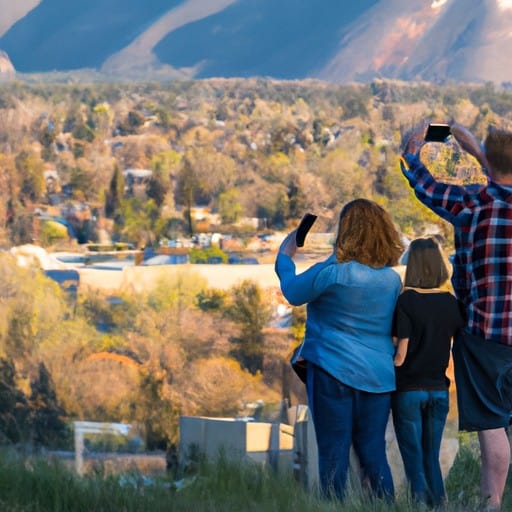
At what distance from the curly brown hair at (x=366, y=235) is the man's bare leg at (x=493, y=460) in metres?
0.41

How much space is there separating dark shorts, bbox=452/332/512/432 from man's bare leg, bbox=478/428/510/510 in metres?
0.02

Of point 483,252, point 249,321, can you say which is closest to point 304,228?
point 483,252

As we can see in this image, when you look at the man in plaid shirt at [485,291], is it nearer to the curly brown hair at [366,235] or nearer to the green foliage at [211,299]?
the curly brown hair at [366,235]

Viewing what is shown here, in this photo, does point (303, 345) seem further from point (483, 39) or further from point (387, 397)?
point (483, 39)

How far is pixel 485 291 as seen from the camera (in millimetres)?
2418

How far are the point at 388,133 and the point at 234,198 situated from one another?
5670 millimetres

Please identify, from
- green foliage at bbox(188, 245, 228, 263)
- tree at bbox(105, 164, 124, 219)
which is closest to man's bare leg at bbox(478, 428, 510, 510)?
green foliage at bbox(188, 245, 228, 263)

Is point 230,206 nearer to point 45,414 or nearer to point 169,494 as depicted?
point 45,414

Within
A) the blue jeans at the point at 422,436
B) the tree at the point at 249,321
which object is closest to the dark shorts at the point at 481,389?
the blue jeans at the point at 422,436

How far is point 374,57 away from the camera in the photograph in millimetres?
43438

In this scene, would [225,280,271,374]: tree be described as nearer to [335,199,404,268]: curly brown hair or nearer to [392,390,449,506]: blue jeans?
[392,390,449,506]: blue jeans

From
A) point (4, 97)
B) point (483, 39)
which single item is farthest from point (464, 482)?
point (483, 39)

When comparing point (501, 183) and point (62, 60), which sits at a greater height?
point (62, 60)

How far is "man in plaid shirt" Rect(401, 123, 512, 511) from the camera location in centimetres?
241
